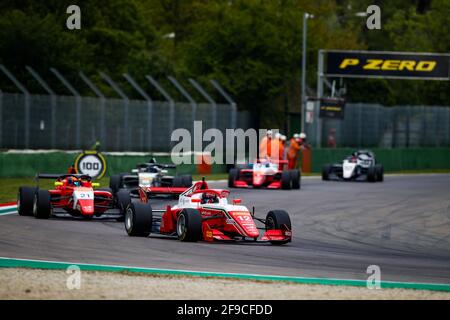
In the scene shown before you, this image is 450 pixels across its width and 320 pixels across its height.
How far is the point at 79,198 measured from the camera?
65.9 ft

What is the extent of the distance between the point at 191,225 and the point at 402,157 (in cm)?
3695

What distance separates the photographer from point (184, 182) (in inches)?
1057

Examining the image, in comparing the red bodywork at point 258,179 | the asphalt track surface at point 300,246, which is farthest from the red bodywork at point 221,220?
the red bodywork at point 258,179

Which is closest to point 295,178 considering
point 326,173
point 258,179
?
point 258,179

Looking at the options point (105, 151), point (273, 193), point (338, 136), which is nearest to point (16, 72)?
point (105, 151)

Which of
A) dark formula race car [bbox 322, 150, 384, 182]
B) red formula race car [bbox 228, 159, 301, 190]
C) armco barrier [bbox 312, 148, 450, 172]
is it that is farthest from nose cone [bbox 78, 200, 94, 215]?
armco barrier [bbox 312, 148, 450, 172]

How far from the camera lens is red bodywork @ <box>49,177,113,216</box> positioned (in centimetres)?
2009

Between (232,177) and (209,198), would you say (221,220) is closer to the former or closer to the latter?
(209,198)

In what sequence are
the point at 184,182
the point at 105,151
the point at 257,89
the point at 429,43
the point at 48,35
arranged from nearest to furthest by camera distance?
the point at 184,182
the point at 105,151
the point at 48,35
the point at 257,89
the point at 429,43

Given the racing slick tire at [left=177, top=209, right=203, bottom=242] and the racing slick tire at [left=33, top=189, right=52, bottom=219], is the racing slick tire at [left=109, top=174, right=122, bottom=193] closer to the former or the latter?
the racing slick tire at [left=33, top=189, right=52, bottom=219]

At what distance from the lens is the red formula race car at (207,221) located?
1645cm
